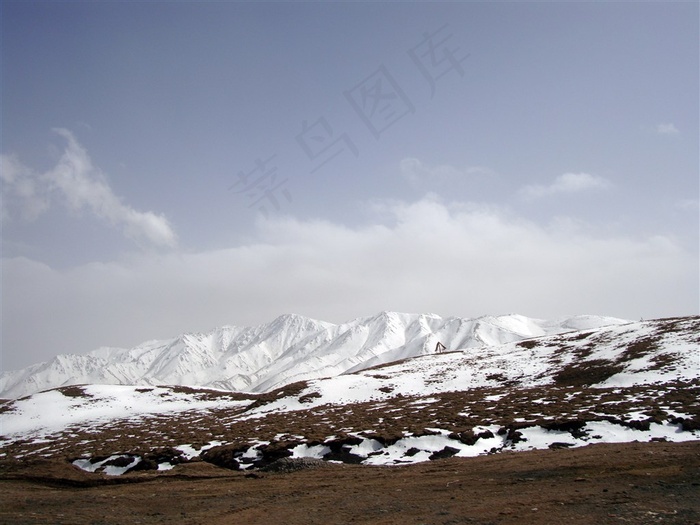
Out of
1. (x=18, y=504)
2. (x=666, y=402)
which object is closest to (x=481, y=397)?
(x=666, y=402)

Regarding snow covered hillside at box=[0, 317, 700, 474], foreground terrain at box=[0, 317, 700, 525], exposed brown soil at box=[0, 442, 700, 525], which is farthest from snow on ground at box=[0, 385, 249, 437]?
exposed brown soil at box=[0, 442, 700, 525]

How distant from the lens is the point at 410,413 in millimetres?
26359

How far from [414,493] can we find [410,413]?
1516cm

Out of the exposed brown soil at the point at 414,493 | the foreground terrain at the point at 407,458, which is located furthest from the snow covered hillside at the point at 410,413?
the exposed brown soil at the point at 414,493

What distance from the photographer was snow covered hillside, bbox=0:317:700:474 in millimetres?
18328

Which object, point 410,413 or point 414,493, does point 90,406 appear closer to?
point 410,413

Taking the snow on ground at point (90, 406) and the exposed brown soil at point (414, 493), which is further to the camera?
the snow on ground at point (90, 406)

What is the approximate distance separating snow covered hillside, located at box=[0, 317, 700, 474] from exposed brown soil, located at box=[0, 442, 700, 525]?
7.92 feet

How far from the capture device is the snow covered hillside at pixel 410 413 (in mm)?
18328

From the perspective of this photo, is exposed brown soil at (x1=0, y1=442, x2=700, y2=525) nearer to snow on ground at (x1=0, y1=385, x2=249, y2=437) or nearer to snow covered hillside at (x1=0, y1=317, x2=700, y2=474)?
snow covered hillside at (x1=0, y1=317, x2=700, y2=474)

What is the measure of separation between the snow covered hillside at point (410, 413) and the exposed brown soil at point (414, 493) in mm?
2415

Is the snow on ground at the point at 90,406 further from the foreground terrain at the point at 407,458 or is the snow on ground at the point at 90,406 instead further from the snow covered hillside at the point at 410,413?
the foreground terrain at the point at 407,458

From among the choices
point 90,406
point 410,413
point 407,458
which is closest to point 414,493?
point 407,458

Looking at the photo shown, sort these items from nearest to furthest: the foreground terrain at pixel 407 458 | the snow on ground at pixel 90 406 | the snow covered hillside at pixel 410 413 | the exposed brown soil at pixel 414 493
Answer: the exposed brown soil at pixel 414 493, the foreground terrain at pixel 407 458, the snow covered hillside at pixel 410 413, the snow on ground at pixel 90 406
